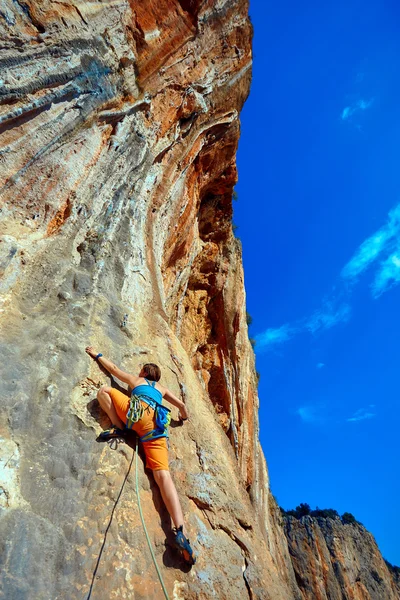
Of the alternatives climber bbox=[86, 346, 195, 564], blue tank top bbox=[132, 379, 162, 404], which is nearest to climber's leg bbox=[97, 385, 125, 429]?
climber bbox=[86, 346, 195, 564]

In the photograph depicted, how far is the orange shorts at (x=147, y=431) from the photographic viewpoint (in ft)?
11.9

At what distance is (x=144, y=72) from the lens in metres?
8.52

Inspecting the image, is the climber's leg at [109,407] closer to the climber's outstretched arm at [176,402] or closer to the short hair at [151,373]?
the short hair at [151,373]

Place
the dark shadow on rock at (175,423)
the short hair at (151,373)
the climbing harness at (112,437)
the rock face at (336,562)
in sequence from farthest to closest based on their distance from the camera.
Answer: the rock face at (336,562), the dark shadow on rock at (175,423), the short hair at (151,373), the climbing harness at (112,437)

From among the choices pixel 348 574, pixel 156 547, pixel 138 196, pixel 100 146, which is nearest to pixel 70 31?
pixel 100 146

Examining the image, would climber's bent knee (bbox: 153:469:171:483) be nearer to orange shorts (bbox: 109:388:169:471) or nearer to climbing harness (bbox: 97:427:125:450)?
orange shorts (bbox: 109:388:169:471)

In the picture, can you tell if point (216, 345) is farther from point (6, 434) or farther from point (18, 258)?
point (6, 434)

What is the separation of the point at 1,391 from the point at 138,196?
13.9 ft

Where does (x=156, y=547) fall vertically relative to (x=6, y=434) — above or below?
below

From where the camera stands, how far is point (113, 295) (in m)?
5.22

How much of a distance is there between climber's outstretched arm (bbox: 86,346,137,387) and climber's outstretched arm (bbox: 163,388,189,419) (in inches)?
18.0

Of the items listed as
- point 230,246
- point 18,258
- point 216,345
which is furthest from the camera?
point 230,246

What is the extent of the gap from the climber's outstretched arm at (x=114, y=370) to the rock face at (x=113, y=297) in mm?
102

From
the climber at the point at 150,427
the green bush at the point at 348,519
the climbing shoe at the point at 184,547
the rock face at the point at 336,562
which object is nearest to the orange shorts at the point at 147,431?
the climber at the point at 150,427
